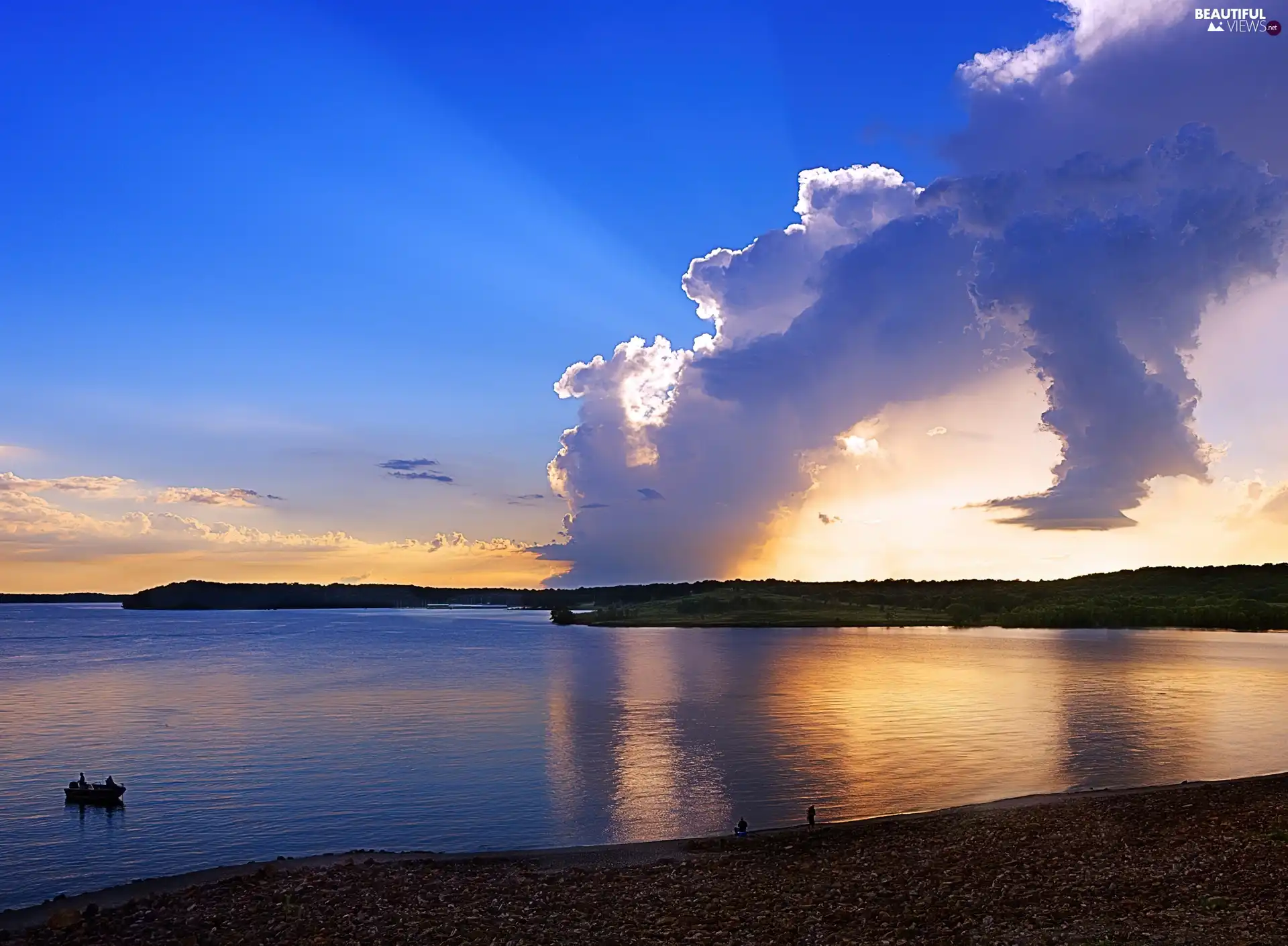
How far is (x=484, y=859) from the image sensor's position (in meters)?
33.2

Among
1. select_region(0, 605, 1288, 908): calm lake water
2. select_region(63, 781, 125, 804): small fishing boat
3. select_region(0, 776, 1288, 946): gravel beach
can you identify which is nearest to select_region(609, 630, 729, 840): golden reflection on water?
select_region(0, 605, 1288, 908): calm lake water

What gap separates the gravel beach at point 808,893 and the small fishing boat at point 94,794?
1599 cm

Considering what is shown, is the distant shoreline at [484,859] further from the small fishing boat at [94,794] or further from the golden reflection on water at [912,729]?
the small fishing boat at [94,794]

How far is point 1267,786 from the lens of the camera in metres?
38.3

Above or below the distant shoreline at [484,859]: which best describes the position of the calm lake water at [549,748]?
below

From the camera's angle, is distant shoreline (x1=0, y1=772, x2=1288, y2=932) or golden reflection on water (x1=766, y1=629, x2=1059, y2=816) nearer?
distant shoreline (x1=0, y1=772, x2=1288, y2=932)

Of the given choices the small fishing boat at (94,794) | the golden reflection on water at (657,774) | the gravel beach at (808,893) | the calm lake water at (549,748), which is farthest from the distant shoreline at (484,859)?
the small fishing boat at (94,794)

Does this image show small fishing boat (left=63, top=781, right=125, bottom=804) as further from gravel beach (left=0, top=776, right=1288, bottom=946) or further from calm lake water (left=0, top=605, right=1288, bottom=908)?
gravel beach (left=0, top=776, right=1288, bottom=946)

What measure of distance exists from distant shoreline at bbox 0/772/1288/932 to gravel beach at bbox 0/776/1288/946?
25cm

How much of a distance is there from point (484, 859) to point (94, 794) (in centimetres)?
2244

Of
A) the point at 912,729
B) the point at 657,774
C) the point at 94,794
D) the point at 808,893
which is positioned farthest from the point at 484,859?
the point at 912,729

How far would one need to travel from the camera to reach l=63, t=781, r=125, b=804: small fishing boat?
4366 centimetres

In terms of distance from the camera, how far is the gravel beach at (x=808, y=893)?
21594 millimetres

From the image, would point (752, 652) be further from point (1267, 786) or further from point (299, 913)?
point (299, 913)
